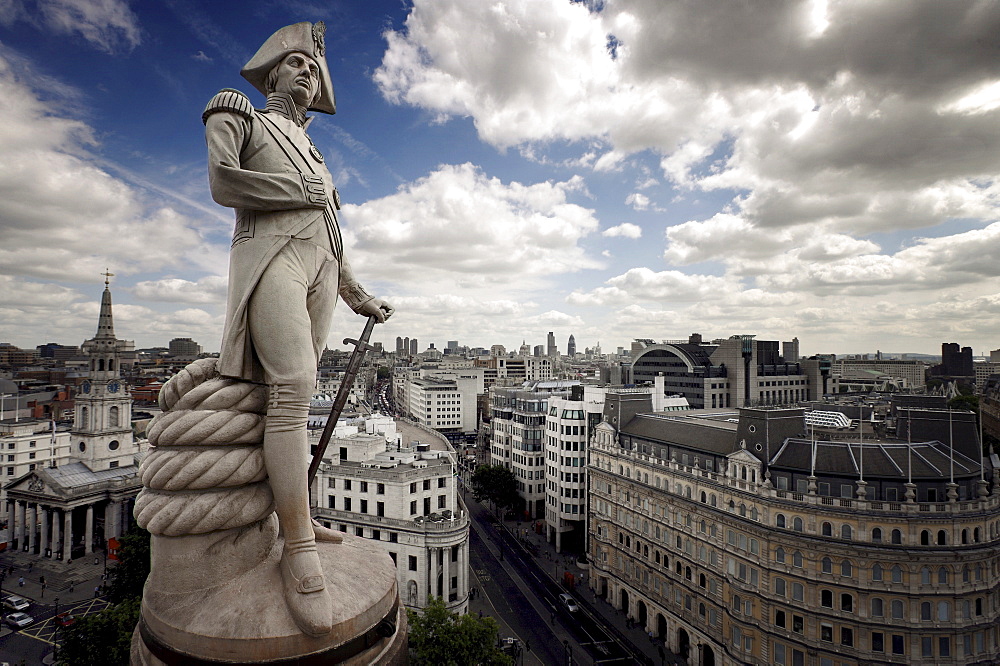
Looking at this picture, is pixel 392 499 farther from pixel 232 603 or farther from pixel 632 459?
pixel 232 603

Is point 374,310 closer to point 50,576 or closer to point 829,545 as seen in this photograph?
point 829,545

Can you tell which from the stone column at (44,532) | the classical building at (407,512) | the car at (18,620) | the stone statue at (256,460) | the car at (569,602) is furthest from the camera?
the stone column at (44,532)

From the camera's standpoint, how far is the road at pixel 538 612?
40656 mm

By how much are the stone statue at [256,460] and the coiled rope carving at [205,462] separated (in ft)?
0.07

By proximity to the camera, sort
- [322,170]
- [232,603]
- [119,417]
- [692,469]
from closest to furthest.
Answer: [232,603], [322,170], [692,469], [119,417]

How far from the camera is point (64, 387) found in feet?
394

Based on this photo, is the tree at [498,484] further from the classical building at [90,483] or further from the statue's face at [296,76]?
the statue's face at [296,76]

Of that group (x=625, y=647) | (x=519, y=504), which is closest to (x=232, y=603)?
(x=625, y=647)

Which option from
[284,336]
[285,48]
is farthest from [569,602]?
[285,48]

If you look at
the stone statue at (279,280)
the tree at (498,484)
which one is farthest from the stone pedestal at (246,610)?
the tree at (498,484)

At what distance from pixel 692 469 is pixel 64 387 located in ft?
448

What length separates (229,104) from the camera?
29.8 ft

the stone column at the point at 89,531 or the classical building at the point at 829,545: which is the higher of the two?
the classical building at the point at 829,545

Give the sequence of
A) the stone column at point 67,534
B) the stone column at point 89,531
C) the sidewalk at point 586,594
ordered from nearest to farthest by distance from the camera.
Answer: the sidewalk at point 586,594 → the stone column at point 67,534 → the stone column at point 89,531
